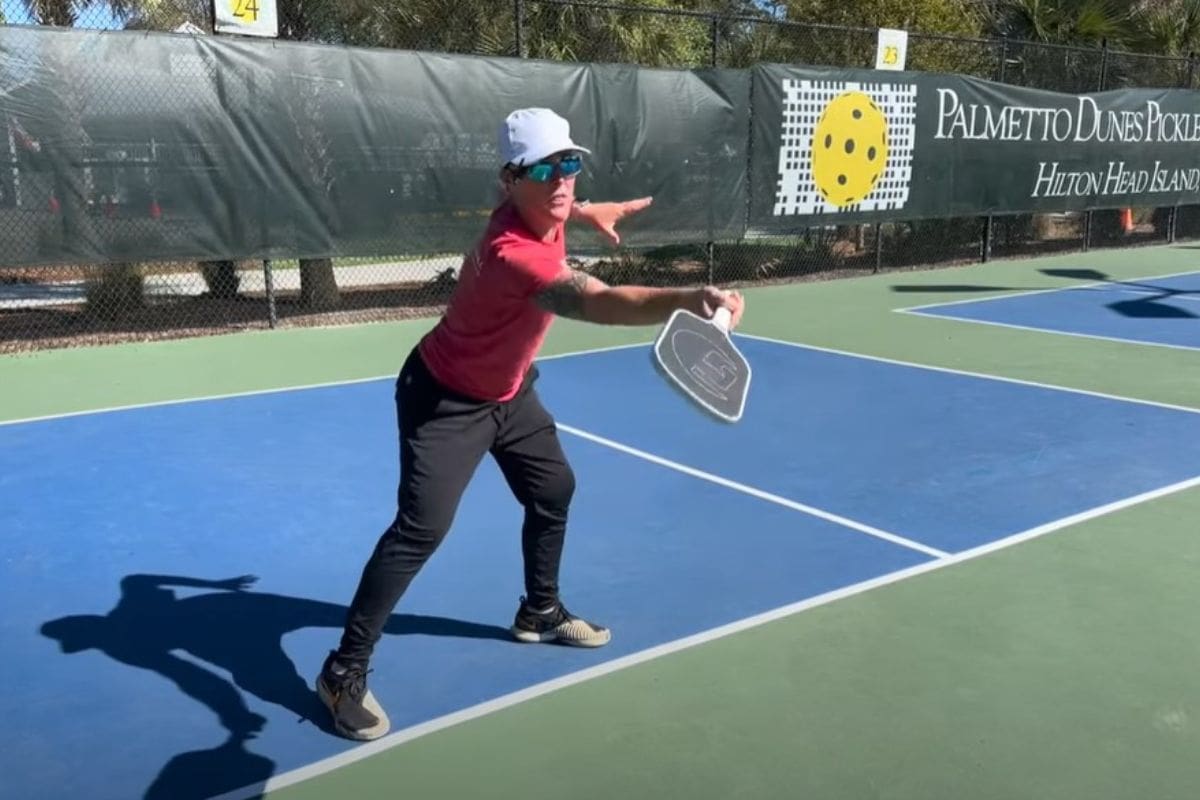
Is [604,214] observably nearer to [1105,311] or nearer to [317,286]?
[317,286]

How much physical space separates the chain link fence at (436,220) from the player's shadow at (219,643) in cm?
583

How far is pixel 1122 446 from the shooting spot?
21.1 feet

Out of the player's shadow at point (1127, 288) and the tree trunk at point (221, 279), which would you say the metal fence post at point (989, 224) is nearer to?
the player's shadow at point (1127, 288)

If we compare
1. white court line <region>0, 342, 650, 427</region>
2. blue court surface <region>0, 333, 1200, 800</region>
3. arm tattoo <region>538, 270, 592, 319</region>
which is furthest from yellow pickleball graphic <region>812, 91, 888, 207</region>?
arm tattoo <region>538, 270, 592, 319</region>

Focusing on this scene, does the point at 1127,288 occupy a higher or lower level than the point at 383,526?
higher

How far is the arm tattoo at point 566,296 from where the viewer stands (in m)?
2.75

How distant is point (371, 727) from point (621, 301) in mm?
1489

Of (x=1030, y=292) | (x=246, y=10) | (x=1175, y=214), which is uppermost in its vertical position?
(x=246, y=10)

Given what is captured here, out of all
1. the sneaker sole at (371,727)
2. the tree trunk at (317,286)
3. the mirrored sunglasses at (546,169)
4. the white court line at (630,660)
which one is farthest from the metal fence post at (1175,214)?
the sneaker sole at (371,727)

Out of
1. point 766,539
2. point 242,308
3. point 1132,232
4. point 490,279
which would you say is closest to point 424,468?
point 490,279

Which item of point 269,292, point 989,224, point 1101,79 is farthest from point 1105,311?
point 269,292

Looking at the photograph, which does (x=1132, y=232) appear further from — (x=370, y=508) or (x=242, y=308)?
(x=370, y=508)

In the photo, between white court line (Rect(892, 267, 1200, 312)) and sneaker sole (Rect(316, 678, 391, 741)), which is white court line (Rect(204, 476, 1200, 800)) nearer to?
sneaker sole (Rect(316, 678, 391, 741))

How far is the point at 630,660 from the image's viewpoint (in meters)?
3.74
